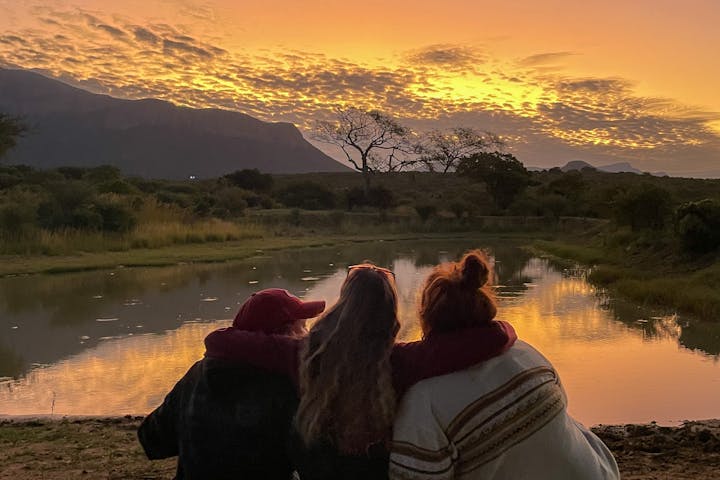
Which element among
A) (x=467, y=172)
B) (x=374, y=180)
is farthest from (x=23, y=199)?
(x=374, y=180)

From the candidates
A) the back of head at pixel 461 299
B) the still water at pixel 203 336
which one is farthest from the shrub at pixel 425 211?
the back of head at pixel 461 299

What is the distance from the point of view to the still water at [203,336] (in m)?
5.91

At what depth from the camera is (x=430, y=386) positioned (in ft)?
5.72

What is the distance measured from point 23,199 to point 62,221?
109 centimetres

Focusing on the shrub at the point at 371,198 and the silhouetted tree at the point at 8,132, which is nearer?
the silhouetted tree at the point at 8,132

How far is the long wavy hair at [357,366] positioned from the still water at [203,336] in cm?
69

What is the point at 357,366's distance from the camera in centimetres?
177

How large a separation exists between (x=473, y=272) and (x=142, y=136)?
14619cm

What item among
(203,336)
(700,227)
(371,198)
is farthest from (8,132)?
(700,227)

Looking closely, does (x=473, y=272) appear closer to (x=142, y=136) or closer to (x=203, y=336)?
(x=203, y=336)

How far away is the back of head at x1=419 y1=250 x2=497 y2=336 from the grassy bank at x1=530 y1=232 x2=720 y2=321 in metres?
9.04

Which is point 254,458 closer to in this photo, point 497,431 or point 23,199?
point 497,431

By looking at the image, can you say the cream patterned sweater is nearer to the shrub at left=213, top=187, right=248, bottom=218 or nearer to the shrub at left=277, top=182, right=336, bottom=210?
the shrub at left=213, top=187, right=248, bottom=218

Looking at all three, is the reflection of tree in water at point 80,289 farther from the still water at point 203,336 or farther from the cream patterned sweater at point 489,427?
the cream patterned sweater at point 489,427
